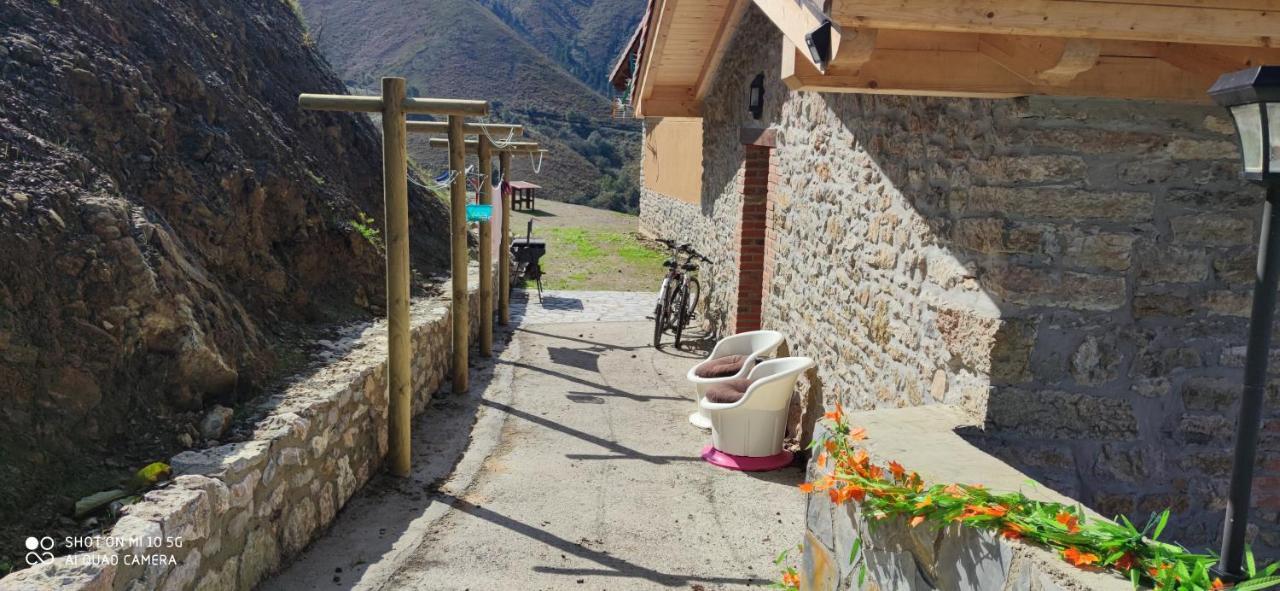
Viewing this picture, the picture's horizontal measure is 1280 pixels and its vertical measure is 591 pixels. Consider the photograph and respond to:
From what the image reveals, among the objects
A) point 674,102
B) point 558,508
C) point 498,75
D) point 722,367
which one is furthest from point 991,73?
point 498,75

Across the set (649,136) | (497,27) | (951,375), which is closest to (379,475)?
(951,375)

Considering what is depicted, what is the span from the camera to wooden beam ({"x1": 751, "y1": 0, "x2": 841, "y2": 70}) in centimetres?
330

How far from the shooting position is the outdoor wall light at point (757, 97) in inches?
302

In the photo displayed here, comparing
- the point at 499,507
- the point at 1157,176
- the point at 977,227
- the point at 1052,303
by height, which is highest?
the point at 1157,176

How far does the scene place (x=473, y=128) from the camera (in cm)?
859

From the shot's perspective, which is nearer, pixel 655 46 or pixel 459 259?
pixel 459 259

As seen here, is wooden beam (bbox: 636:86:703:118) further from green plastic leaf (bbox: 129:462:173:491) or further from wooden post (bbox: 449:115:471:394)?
green plastic leaf (bbox: 129:462:173:491)

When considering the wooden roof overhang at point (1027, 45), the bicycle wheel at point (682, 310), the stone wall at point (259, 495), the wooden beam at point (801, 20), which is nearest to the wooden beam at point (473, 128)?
the stone wall at point (259, 495)

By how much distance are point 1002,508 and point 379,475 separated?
13.2ft

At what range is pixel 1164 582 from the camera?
2.10 meters

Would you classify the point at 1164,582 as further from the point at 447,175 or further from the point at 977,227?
the point at 447,175

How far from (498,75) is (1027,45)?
44549 mm

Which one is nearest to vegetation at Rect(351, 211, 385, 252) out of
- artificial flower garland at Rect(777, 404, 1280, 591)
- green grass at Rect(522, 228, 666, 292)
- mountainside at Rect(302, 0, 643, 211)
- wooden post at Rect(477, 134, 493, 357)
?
wooden post at Rect(477, 134, 493, 357)

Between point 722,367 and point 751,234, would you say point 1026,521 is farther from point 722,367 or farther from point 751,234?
point 751,234
